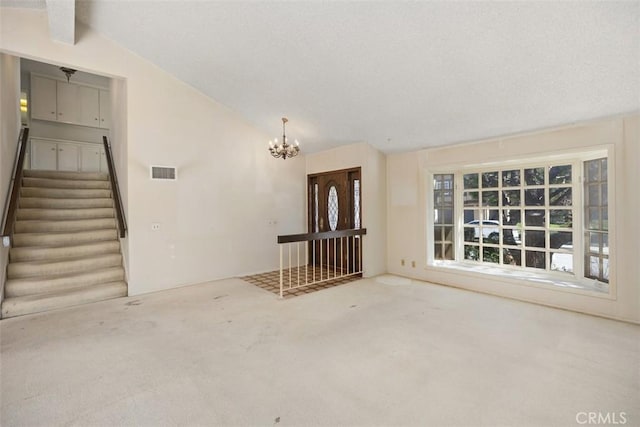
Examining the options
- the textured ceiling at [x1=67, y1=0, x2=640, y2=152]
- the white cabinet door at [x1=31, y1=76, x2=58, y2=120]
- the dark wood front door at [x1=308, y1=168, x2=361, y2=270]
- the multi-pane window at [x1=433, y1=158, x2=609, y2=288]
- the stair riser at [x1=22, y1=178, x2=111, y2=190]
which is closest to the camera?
the textured ceiling at [x1=67, y1=0, x2=640, y2=152]

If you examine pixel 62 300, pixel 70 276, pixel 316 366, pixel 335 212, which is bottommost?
pixel 316 366

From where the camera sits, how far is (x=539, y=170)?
4.17 m

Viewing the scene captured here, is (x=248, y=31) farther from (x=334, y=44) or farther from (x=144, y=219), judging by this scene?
(x=144, y=219)

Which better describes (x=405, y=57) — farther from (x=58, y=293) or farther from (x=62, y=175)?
(x=62, y=175)

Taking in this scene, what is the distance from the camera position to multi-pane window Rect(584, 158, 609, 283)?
3.49m

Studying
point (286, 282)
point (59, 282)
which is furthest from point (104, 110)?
point (286, 282)

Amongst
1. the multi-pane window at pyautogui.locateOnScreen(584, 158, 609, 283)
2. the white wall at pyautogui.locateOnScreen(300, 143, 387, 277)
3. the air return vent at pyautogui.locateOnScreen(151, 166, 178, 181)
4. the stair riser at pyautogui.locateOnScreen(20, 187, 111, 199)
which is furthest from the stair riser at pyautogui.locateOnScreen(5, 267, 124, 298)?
the multi-pane window at pyautogui.locateOnScreen(584, 158, 609, 283)

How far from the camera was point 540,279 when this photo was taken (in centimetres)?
392

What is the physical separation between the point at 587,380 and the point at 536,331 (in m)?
0.88

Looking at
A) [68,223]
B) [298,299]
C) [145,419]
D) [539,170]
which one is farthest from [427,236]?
[68,223]

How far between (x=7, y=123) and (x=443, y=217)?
276 inches

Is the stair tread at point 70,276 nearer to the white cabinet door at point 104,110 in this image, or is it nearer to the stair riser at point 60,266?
the stair riser at point 60,266

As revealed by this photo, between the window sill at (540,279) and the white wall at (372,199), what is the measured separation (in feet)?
3.22

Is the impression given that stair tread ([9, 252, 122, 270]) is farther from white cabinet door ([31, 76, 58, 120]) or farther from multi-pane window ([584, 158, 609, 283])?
multi-pane window ([584, 158, 609, 283])
